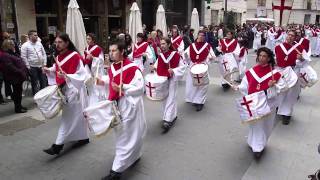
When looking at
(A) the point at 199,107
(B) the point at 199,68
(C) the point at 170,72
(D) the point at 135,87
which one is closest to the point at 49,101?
(D) the point at 135,87

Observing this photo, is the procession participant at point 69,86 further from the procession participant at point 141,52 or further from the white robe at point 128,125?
the procession participant at point 141,52

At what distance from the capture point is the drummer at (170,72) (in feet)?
22.2

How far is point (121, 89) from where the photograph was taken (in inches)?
180

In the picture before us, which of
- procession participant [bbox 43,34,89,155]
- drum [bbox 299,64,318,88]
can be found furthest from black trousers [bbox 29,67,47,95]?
drum [bbox 299,64,318,88]

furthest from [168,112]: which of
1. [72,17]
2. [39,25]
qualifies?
[39,25]

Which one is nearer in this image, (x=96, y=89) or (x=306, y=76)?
(x=96, y=89)

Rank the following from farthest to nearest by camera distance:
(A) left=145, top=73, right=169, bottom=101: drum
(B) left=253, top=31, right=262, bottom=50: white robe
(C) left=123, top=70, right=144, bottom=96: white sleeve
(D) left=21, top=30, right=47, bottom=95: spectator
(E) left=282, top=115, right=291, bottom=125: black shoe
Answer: (B) left=253, top=31, right=262, bottom=50: white robe, (D) left=21, top=30, right=47, bottom=95: spectator, (E) left=282, top=115, right=291, bottom=125: black shoe, (A) left=145, top=73, right=169, bottom=101: drum, (C) left=123, top=70, right=144, bottom=96: white sleeve

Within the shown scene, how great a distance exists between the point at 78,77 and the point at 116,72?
2.99 ft

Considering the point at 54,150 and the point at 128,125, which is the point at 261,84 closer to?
the point at 128,125

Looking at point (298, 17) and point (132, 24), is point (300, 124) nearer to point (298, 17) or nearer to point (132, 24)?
point (132, 24)

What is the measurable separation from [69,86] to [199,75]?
3.18m

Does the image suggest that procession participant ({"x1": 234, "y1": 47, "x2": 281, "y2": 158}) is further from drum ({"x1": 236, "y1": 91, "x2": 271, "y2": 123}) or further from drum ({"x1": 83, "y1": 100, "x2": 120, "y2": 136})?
drum ({"x1": 83, "y1": 100, "x2": 120, "y2": 136})

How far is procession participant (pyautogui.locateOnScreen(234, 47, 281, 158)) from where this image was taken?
5.09 m

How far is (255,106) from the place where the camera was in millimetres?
4863
